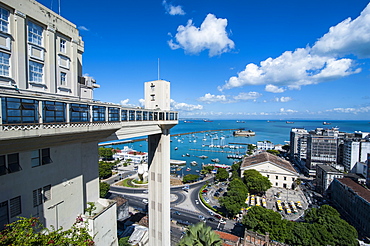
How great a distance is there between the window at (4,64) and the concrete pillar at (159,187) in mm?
13216

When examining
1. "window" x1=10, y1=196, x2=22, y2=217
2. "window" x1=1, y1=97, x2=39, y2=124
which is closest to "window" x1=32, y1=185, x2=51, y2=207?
"window" x1=10, y1=196, x2=22, y2=217

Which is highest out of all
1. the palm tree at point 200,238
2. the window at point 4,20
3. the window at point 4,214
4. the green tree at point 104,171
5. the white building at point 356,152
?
the window at point 4,20

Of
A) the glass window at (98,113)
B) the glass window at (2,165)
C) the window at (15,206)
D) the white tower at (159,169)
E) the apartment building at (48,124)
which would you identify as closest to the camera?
the apartment building at (48,124)

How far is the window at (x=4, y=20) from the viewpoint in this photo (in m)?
7.69

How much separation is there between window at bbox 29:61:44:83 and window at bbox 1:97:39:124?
3.08 m

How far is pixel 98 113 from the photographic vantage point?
10016mm

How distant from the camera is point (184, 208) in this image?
39500 mm

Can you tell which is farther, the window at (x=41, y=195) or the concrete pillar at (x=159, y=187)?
the concrete pillar at (x=159, y=187)

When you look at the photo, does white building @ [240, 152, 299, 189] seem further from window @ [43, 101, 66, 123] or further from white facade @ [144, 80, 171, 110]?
window @ [43, 101, 66, 123]

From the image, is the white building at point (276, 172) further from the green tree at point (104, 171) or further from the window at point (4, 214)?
the window at point (4, 214)

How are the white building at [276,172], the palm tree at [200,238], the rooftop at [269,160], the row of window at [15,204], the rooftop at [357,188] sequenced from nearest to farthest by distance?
the row of window at [15,204] < the palm tree at [200,238] < the rooftop at [357,188] < the white building at [276,172] < the rooftop at [269,160]

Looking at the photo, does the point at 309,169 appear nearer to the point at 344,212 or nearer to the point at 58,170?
the point at 344,212

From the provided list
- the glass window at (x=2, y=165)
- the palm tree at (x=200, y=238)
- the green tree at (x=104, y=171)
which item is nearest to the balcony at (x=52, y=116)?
the glass window at (x=2, y=165)

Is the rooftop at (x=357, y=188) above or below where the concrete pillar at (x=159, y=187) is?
below
